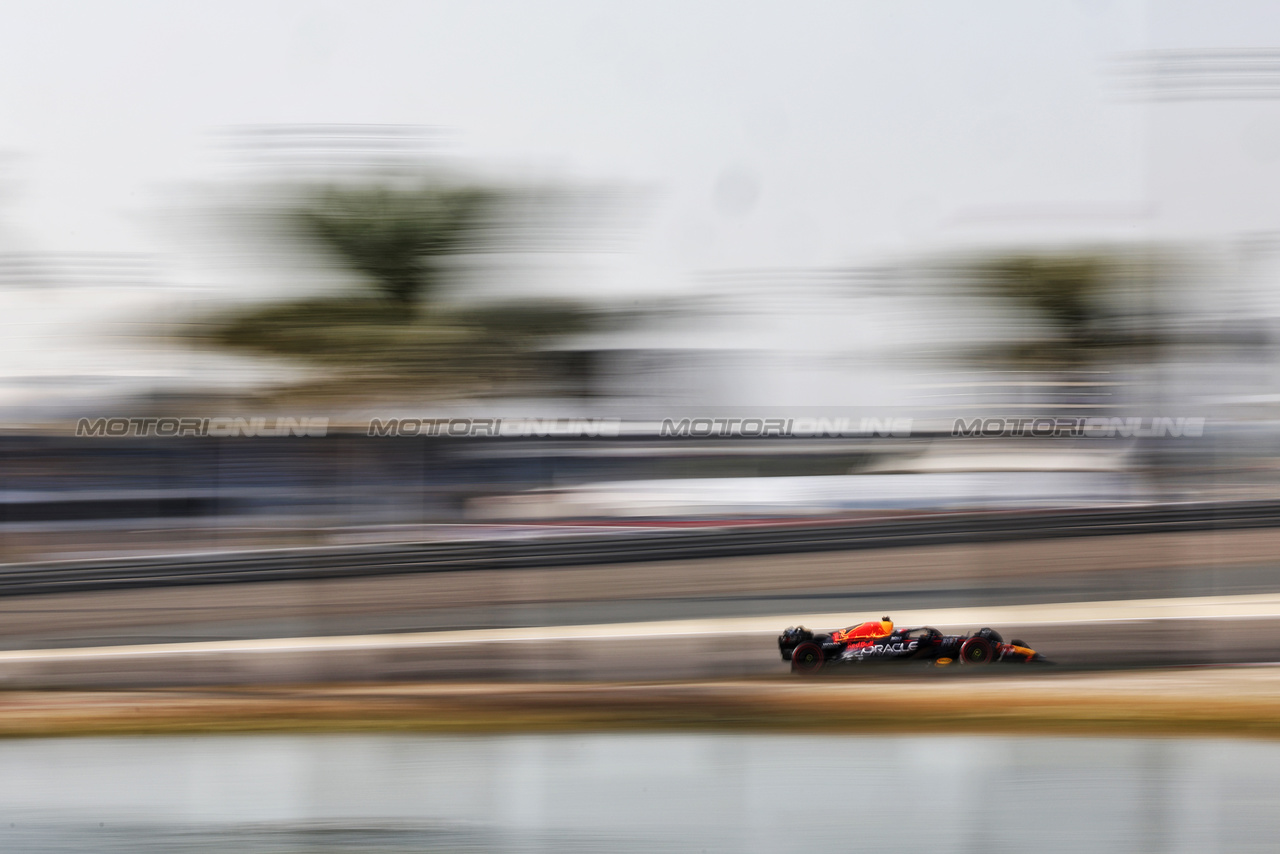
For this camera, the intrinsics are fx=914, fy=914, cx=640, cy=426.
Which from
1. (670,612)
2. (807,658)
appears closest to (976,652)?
(807,658)

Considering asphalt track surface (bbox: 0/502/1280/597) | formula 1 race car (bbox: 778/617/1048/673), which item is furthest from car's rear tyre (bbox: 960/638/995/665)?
asphalt track surface (bbox: 0/502/1280/597)

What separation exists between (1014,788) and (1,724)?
2.68 meters

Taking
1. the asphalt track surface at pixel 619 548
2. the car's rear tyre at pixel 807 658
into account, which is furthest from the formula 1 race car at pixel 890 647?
the asphalt track surface at pixel 619 548

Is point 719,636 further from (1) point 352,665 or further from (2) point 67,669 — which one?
(2) point 67,669

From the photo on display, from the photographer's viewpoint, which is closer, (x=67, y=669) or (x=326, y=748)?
(x=326, y=748)

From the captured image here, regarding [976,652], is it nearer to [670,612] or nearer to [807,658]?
[807,658]

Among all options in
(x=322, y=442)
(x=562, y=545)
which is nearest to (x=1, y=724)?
(x=322, y=442)

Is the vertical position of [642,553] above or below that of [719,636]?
above

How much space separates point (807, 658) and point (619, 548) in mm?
609

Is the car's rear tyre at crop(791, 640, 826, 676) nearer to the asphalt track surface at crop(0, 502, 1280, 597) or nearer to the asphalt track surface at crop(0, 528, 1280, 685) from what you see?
the asphalt track surface at crop(0, 528, 1280, 685)

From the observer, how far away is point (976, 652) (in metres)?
2.52

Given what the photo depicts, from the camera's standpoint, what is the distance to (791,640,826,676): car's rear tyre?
8.20 ft

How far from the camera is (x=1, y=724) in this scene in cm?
249

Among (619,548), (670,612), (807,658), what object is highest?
(619,548)
